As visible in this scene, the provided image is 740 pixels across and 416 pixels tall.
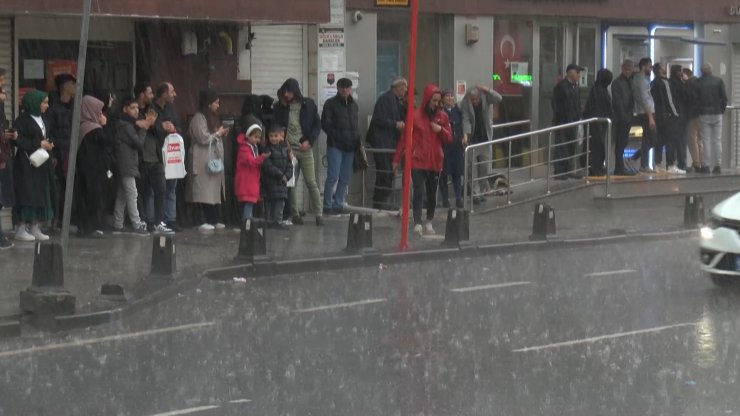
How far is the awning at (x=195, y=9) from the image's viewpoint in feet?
53.9

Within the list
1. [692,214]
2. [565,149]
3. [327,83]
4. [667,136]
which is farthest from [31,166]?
[667,136]

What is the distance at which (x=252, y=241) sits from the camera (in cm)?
1501

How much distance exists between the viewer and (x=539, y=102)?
2473cm

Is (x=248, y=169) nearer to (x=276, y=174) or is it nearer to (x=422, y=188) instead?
(x=276, y=174)

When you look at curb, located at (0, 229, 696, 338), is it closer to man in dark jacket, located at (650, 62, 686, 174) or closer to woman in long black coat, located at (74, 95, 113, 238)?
woman in long black coat, located at (74, 95, 113, 238)

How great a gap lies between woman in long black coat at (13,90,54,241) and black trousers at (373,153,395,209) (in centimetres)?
658

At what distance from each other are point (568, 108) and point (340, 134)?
185 inches

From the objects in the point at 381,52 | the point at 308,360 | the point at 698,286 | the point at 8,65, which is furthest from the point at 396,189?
the point at 308,360

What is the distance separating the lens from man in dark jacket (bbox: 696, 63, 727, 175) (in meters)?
24.2

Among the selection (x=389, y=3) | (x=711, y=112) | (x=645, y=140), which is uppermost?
(x=389, y=3)

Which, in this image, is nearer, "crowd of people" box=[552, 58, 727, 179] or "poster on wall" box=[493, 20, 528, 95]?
"crowd of people" box=[552, 58, 727, 179]

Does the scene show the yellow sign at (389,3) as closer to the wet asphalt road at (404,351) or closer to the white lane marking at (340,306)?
the wet asphalt road at (404,351)

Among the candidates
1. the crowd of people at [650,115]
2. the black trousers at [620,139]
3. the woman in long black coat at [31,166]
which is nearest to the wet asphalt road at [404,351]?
the woman in long black coat at [31,166]

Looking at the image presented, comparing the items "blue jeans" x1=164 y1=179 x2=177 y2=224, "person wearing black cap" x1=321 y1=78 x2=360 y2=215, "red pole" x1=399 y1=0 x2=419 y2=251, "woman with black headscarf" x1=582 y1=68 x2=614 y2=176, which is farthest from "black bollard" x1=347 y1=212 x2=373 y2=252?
"woman with black headscarf" x1=582 y1=68 x2=614 y2=176
